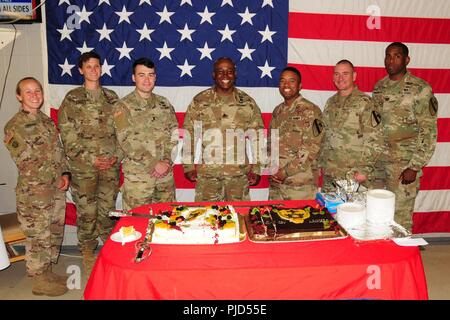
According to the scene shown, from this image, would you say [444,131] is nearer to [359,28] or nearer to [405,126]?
[405,126]

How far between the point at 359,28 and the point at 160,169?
7.25 ft

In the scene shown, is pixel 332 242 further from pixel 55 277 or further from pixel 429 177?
pixel 429 177

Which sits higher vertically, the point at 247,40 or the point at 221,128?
the point at 247,40

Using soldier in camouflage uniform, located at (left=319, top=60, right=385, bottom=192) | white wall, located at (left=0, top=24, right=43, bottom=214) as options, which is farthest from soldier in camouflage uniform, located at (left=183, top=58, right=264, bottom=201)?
white wall, located at (left=0, top=24, right=43, bottom=214)

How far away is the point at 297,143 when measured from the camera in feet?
11.4

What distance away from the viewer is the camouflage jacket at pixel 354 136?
11.4ft

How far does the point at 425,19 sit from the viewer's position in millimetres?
3971

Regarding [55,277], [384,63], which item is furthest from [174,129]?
[384,63]

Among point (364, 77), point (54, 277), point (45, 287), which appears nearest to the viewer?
point (45, 287)

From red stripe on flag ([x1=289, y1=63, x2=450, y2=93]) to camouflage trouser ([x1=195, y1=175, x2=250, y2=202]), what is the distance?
1.17m

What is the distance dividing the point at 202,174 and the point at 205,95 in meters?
0.65

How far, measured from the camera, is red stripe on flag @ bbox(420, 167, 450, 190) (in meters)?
4.18

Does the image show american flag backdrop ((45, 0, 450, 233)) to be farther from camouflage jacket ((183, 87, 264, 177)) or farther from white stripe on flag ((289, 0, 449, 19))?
camouflage jacket ((183, 87, 264, 177))

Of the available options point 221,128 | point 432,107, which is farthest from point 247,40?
point 432,107
